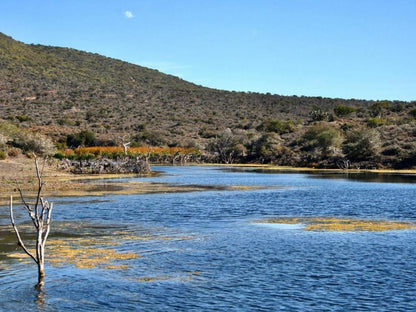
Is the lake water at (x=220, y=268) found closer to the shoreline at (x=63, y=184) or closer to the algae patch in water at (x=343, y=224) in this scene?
the algae patch in water at (x=343, y=224)

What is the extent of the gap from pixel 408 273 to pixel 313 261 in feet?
10.1

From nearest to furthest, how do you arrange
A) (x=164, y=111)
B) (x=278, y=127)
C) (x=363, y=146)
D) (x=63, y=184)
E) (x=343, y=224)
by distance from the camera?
(x=343, y=224) < (x=63, y=184) < (x=363, y=146) < (x=278, y=127) < (x=164, y=111)

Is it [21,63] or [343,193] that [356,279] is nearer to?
[343,193]

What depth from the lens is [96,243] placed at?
22.6m

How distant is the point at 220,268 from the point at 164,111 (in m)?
130

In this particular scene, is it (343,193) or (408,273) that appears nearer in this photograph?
(408,273)

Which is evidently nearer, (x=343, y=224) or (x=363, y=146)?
(x=343, y=224)

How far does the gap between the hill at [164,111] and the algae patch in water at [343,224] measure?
2172 inches

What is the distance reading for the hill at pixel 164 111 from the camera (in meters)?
104

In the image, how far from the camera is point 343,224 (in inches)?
1099

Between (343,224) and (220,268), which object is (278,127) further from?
(220,268)

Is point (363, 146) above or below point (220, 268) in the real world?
above

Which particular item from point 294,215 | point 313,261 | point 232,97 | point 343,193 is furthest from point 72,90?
point 313,261

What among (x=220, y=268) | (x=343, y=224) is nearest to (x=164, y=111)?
(x=343, y=224)
